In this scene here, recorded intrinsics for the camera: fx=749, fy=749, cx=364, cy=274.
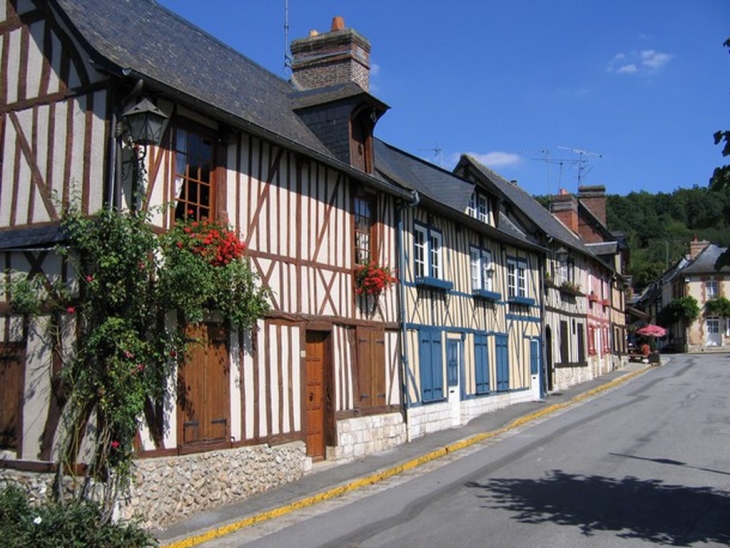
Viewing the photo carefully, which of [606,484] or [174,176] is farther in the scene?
[606,484]

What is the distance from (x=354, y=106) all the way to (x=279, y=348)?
4698 mm

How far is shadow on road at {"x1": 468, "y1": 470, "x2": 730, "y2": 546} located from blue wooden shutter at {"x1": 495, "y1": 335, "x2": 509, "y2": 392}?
A: 28.0ft

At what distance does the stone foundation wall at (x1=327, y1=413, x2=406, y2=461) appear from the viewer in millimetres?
11875

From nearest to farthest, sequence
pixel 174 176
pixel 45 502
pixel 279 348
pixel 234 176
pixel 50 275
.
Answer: pixel 45 502 < pixel 50 275 < pixel 174 176 < pixel 234 176 < pixel 279 348

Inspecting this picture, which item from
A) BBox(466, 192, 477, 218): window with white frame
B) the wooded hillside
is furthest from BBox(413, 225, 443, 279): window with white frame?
the wooded hillside

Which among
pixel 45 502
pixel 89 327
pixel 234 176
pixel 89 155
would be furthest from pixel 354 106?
pixel 45 502

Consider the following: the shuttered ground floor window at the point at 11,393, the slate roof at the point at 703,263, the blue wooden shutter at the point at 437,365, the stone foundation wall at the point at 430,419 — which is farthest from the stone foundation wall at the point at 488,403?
the slate roof at the point at 703,263

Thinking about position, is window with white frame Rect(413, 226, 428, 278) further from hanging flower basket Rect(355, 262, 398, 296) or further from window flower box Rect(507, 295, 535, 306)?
window flower box Rect(507, 295, 535, 306)

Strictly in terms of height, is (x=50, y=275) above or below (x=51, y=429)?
above

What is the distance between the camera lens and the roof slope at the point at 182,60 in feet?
28.0

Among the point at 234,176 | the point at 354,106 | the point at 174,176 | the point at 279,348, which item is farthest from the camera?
the point at 354,106

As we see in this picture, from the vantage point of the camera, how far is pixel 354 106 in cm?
1284

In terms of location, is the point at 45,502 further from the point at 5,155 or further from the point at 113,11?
the point at 113,11

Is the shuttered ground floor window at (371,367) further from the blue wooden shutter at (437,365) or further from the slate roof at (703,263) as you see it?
the slate roof at (703,263)
